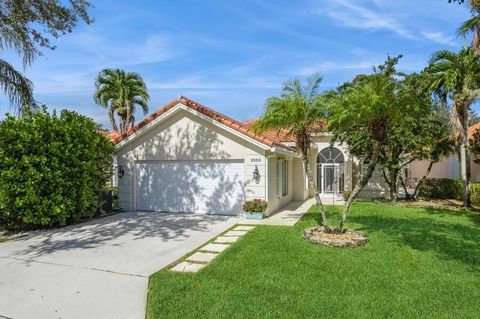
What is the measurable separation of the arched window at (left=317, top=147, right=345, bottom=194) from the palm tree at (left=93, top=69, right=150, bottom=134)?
18.0 m

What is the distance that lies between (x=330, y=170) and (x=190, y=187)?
10.9m

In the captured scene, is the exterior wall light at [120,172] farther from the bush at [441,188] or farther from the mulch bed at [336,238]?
the bush at [441,188]

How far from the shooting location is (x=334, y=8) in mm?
11219

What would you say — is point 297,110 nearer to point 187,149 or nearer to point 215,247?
point 215,247

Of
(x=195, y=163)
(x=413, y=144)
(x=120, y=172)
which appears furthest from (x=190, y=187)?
(x=413, y=144)

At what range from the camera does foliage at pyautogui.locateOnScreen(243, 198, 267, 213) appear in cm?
1362

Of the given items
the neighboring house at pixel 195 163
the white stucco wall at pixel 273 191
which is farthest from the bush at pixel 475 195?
the neighboring house at pixel 195 163

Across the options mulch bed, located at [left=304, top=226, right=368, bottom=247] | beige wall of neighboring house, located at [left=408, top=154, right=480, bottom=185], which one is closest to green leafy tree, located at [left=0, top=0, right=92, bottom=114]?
mulch bed, located at [left=304, top=226, right=368, bottom=247]

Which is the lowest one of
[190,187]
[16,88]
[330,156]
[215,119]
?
[190,187]

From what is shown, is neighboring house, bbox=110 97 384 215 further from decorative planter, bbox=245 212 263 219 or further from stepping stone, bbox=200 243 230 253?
stepping stone, bbox=200 243 230 253

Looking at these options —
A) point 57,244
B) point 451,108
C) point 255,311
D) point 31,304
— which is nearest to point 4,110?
point 57,244

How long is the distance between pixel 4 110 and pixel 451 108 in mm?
19952

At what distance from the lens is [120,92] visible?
30406 millimetres

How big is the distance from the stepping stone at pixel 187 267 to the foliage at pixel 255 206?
614cm
